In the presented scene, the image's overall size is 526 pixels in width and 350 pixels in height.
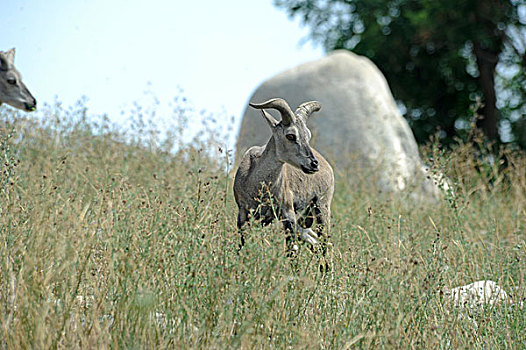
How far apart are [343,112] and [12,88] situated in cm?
572

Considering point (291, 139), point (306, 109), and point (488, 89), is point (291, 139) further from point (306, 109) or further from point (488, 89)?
point (488, 89)

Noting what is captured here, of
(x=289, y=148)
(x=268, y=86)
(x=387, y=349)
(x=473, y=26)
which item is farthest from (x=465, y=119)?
(x=387, y=349)

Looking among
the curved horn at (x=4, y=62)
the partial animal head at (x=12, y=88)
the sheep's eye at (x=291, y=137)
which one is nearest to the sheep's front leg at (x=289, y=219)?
the sheep's eye at (x=291, y=137)

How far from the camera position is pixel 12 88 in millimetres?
7430

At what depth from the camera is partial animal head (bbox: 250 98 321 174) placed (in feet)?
15.0

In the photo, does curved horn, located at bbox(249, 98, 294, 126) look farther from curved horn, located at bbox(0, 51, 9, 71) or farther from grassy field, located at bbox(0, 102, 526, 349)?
curved horn, located at bbox(0, 51, 9, 71)

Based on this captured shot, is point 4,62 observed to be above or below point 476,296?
above

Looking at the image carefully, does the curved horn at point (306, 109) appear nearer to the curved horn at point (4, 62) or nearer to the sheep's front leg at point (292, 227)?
the sheep's front leg at point (292, 227)

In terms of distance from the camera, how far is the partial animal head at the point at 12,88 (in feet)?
24.3

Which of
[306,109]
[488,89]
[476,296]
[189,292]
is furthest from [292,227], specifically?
[488,89]

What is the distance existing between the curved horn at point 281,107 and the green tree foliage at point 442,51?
14.1 m

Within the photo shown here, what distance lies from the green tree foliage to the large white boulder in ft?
22.4

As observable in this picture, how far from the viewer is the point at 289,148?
4.62 metres

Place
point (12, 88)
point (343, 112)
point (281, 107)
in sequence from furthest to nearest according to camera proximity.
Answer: point (343, 112), point (12, 88), point (281, 107)
